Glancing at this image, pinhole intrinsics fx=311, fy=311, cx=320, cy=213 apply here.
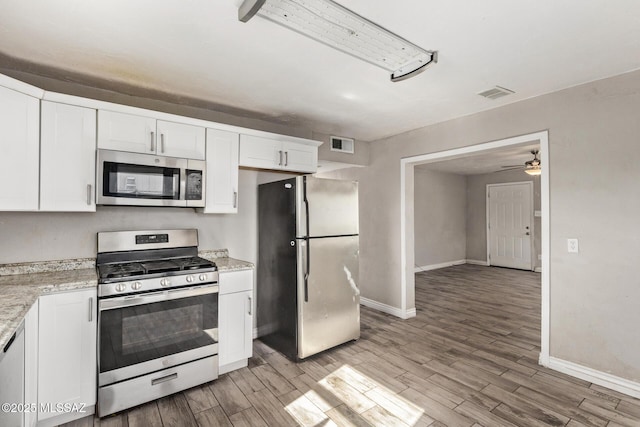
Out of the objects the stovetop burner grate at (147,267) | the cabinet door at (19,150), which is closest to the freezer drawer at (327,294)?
the stovetop burner grate at (147,267)

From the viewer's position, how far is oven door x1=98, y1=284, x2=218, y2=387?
7.09ft

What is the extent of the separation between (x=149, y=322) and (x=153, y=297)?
0.19 meters

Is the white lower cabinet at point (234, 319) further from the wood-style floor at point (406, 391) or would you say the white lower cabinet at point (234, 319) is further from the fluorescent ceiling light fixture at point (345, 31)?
the fluorescent ceiling light fixture at point (345, 31)

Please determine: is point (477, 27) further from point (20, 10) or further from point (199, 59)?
point (20, 10)

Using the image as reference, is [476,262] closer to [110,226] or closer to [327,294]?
[327,294]

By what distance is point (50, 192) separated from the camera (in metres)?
2.20

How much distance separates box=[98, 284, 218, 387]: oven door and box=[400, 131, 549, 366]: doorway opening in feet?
8.68

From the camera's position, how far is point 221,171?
2.96 m

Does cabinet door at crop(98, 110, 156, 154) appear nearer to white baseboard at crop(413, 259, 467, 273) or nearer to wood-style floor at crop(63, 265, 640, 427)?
wood-style floor at crop(63, 265, 640, 427)

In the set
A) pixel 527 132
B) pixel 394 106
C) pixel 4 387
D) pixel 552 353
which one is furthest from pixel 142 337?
pixel 527 132

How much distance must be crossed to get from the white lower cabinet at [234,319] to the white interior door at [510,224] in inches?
283

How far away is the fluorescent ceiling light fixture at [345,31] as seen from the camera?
163 centimetres

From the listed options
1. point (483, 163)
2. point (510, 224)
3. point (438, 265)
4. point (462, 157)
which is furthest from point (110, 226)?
point (510, 224)

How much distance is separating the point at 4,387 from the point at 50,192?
1355 millimetres
